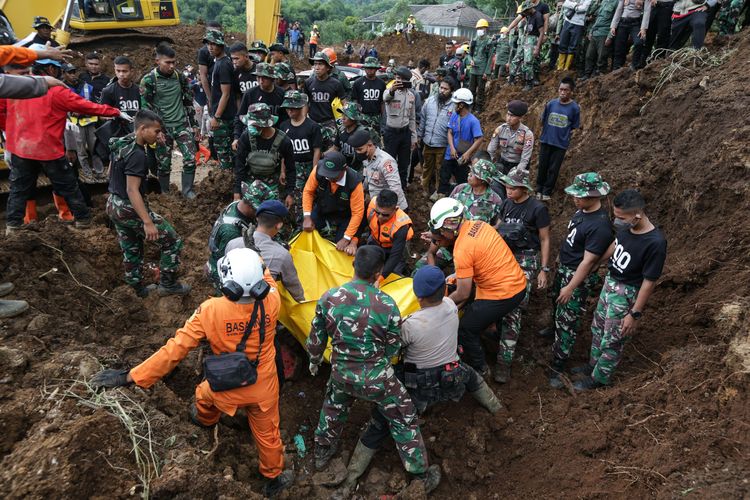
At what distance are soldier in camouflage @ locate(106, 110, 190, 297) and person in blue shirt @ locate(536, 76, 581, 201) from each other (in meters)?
5.62

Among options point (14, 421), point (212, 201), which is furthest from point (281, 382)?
point (212, 201)

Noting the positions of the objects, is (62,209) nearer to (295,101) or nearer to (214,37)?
(214,37)

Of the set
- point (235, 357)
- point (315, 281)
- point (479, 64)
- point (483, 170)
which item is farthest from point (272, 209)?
point (479, 64)

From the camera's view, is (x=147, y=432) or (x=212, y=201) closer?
(x=147, y=432)

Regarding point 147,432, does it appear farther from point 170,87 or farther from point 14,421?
point 170,87

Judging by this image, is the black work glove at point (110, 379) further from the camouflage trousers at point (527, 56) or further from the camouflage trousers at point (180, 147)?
the camouflage trousers at point (527, 56)

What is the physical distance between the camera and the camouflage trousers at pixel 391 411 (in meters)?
3.56

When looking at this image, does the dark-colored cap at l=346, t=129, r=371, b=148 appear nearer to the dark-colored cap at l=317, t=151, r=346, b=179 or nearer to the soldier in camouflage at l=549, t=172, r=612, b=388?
the dark-colored cap at l=317, t=151, r=346, b=179

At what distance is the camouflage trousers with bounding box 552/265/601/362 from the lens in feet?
15.8

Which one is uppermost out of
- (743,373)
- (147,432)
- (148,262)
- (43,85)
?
(43,85)

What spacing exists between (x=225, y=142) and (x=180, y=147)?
786mm

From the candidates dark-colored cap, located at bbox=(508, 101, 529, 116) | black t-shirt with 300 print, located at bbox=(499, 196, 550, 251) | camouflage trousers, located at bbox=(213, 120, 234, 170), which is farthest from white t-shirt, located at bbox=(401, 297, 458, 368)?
camouflage trousers, located at bbox=(213, 120, 234, 170)

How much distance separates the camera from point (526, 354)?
537cm

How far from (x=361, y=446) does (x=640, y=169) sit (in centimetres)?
563
